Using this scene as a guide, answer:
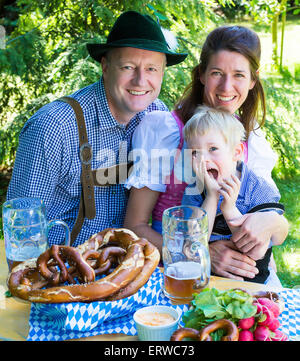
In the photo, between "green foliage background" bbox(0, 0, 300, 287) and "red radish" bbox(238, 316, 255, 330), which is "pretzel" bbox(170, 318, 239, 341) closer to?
"red radish" bbox(238, 316, 255, 330)

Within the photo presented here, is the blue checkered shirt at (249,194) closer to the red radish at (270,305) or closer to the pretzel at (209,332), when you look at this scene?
the red radish at (270,305)

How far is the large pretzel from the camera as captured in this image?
1408 millimetres

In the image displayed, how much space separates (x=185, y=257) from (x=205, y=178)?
23.9 inches

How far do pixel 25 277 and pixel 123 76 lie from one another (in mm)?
1320

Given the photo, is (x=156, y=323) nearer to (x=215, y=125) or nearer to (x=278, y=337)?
(x=278, y=337)

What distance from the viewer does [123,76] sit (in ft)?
8.13

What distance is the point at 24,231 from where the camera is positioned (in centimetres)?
170

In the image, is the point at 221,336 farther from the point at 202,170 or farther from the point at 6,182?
the point at 6,182

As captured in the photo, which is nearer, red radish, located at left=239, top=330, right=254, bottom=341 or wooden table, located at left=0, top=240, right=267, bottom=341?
red radish, located at left=239, top=330, right=254, bottom=341

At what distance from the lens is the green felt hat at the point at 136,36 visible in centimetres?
238

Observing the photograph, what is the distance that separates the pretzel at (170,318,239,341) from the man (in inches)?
52.9

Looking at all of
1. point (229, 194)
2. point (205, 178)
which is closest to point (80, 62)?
point (205, 178)

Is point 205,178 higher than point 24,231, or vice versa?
point 205,178

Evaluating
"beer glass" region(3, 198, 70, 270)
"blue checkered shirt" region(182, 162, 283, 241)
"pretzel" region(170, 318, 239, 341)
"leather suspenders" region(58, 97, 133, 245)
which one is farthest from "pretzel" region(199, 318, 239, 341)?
"leather suspenders" region(58, 97, 133, 245)
